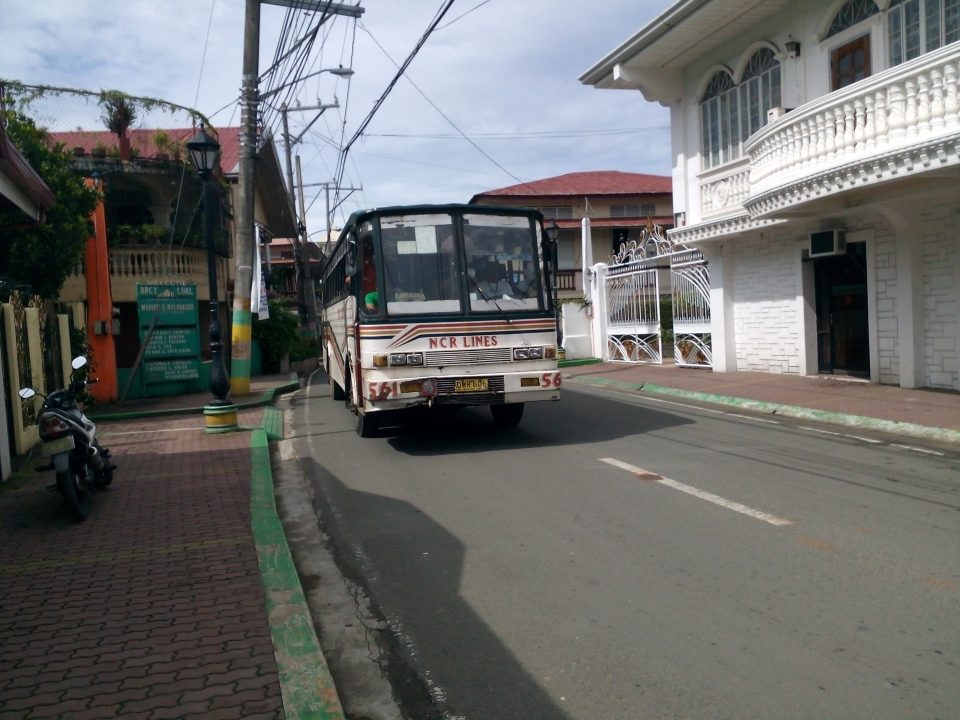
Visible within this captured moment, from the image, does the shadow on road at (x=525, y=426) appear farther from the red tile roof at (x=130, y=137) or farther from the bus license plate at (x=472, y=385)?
the red tile roof at (x=130, y=137)

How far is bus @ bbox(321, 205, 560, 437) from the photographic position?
973 cm

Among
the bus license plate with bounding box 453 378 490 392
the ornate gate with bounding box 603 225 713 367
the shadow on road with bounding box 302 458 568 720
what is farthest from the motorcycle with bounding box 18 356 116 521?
the ornate gate with bounding box 603 225 713 367

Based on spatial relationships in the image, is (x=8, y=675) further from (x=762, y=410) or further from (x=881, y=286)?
(x=881, y=286)

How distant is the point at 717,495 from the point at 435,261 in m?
4.61

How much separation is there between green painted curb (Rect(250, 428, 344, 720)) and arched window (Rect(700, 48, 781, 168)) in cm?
1349

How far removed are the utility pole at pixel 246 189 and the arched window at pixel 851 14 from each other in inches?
333

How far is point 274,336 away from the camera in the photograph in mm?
26562

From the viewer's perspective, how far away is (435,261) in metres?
10.1

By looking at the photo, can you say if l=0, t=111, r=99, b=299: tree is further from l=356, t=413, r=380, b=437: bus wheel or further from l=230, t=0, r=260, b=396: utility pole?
l=356, t=413, r=380, b=437: bus wheel

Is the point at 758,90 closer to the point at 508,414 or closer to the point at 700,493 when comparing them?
the point at 508,414

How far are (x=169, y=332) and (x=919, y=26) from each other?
16113 mm

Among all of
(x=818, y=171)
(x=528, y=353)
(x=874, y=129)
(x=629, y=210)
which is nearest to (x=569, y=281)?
(x=629, y=210)

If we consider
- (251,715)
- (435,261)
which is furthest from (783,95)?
(251,715)

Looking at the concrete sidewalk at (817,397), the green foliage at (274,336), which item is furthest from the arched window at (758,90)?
the green foliage at (274,336)
